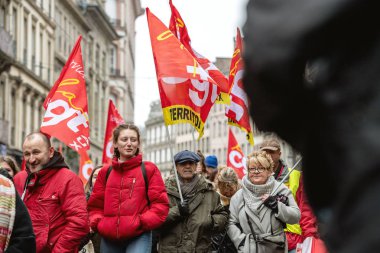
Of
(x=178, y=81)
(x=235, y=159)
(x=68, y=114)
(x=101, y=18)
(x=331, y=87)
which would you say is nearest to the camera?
(x=331, y=87)

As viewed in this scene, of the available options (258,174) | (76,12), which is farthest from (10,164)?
(76,12)

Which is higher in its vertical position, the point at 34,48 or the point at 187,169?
the point at 34,48

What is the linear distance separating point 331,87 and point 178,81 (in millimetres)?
8310

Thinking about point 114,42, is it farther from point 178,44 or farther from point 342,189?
point 342,189

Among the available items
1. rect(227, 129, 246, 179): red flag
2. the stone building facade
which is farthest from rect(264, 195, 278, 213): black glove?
the stone building facade

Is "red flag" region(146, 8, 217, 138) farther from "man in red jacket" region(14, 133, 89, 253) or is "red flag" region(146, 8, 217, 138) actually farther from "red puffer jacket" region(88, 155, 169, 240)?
"man in red jacket" region(14, 133, 89, 253)

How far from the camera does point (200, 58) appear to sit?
455 inches

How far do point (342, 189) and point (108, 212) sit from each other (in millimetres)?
6520

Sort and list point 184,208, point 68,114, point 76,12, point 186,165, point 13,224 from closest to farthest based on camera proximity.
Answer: point 13,224 < point 184,208 < point 186,165 < point 68,114 < point 76,12

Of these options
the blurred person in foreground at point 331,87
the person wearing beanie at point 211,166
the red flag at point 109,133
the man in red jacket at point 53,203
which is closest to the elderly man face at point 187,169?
the man in red jacket at point 53,203

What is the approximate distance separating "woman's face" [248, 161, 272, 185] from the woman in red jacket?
0.94 metres

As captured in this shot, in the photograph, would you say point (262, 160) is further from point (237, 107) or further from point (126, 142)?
point (237, 107)

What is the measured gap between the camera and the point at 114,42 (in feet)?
286

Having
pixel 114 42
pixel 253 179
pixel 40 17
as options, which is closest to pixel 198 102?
pixel 253 179
